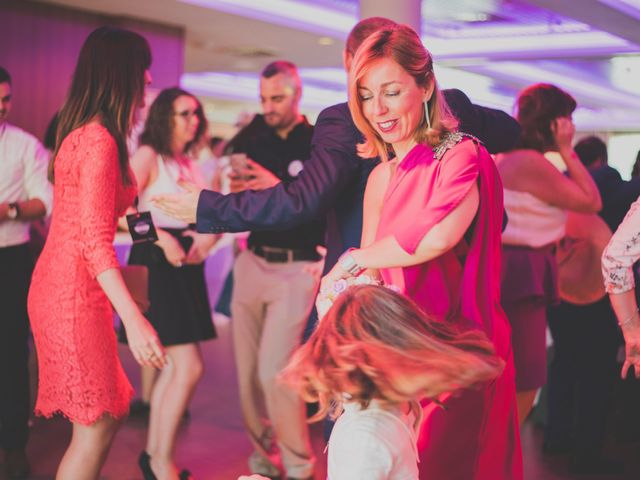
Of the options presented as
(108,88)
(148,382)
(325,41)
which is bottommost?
(148,382)

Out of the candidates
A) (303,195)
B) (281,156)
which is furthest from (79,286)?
(281,156)

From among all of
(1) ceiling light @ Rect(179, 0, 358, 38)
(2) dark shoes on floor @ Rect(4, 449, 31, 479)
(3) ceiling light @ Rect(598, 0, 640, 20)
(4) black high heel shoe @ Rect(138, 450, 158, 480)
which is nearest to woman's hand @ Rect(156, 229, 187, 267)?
(4) black high heel shoe @ Rect(138, 450, 158, 480)

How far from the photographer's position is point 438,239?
1.92 metres

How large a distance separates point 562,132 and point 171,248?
1637 millimetres

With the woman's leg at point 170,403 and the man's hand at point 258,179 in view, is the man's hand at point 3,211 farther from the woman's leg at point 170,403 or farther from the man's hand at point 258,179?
the man's hand at point 258,179

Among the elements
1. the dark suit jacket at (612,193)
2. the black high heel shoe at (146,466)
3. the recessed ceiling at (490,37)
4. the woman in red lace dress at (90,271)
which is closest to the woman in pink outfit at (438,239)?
the woman in red lace dress at (90,271)

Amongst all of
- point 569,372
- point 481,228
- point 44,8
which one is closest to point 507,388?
point 481,228

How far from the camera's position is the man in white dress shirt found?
3.86 meters

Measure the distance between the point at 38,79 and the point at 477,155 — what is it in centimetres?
559

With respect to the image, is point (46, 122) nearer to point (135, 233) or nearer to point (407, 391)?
point (135, 233)

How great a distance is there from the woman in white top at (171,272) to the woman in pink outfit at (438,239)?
1.68m

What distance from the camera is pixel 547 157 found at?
367 cm

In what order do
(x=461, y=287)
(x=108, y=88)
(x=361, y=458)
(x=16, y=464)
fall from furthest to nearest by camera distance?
1. (x=16, y=464)
2. (x=108, y=88)
3. (x=461, y=287)
4. (x=361, y=458)

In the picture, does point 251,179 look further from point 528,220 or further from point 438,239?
point 438,239
